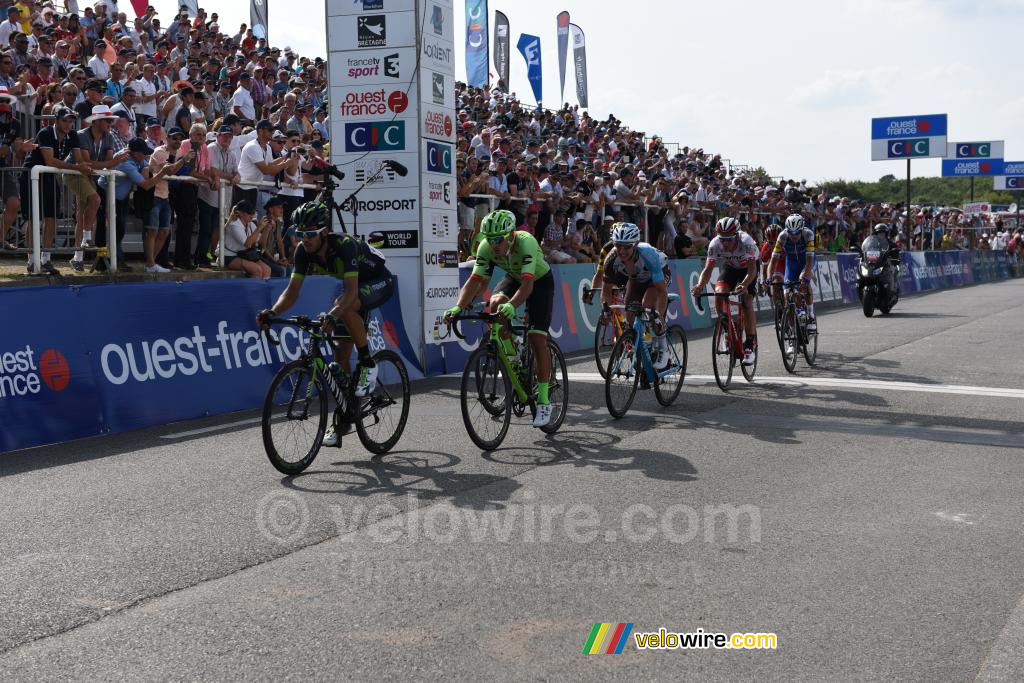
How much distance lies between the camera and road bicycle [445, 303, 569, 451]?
859 cm

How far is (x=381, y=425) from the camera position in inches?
341

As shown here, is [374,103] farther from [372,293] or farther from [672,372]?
[372,293]

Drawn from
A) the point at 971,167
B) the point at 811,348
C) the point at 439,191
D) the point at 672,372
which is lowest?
the point at 811,348

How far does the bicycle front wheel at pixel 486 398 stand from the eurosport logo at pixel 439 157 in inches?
249

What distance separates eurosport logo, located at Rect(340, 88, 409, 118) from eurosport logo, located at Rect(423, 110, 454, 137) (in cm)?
35

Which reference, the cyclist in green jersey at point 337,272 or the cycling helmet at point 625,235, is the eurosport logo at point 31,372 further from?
the cycling helmet at point 625,235

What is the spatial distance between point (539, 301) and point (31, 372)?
4.41 metres

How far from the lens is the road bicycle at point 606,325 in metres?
12.6

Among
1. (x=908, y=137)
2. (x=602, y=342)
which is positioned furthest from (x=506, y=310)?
(x=908, y=137)

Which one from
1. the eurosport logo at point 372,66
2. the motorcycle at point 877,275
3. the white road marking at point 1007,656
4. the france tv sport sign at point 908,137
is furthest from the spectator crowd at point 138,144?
the france tv sport sign at point 908,137

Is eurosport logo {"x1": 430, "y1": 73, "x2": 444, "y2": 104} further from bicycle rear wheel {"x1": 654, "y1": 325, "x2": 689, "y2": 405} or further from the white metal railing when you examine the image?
Answer: bicycle rear wheel {"x1": 654, "y1": 325, "x2": 689, "y2": 405}

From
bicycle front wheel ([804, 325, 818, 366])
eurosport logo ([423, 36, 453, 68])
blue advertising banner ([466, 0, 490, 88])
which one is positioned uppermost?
blue advertising banner ([466, 0, 490, 88])

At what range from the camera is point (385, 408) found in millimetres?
→ 8617

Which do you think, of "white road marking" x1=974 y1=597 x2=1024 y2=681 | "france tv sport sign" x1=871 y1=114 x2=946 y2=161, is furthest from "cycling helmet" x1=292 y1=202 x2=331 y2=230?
"france tv sport sign" x1=871 y1=114 x2=946 y2=161
